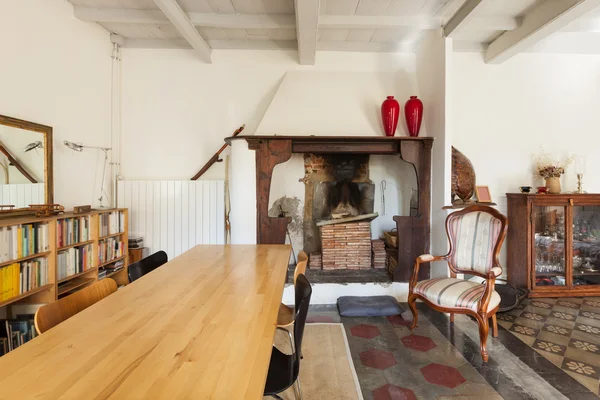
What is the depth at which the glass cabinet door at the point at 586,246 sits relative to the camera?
340 centimetres

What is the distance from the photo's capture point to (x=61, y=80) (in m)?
2.91

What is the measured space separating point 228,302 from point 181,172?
286cm

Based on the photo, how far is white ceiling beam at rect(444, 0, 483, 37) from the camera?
271cm

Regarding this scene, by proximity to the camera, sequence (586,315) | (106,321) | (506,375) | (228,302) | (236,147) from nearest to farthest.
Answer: (106,321) < (228,302) < (506,375) < (586,315) < (236,147)

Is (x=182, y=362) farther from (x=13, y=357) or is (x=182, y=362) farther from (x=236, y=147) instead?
(x=236, y=147)

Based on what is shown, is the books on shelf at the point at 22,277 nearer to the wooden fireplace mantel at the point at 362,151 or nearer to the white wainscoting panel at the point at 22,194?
the white wainscoting panel at the point at 22,194

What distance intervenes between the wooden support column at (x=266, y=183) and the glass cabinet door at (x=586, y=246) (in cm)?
321

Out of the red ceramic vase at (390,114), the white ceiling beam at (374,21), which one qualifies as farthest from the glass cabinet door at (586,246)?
the white ceiling beam at (374,21)

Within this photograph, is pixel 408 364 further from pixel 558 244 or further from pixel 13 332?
pixel 13 332

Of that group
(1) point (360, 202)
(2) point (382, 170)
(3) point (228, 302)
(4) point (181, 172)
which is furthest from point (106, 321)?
(2) point (382, 170)

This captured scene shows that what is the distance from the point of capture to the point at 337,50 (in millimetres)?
3781

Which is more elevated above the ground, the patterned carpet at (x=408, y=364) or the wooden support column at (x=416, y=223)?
the wooden support column at (x=416, y=223)

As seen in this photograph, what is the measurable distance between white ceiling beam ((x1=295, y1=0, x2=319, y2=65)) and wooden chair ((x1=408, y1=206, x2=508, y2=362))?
2148 millimetres

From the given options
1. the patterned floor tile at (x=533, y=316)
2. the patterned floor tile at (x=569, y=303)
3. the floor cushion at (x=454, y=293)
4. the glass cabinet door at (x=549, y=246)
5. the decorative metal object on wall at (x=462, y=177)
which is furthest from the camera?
the decorative metal object on wall at (x=462, y=177)
